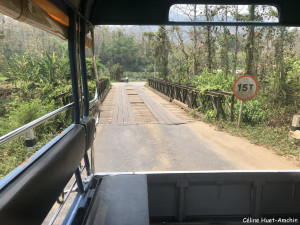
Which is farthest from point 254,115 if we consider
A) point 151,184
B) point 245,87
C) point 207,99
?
point 151,184

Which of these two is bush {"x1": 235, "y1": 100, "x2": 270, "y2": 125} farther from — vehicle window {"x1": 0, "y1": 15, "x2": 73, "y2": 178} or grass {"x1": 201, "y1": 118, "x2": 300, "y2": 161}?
vehicle window {"x1": 0, "y1": 15, "x2": 73, "y2": 178}

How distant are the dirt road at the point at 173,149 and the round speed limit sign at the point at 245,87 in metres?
1.01

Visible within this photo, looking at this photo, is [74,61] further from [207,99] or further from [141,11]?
[207,99]

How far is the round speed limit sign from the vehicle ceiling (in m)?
3.47

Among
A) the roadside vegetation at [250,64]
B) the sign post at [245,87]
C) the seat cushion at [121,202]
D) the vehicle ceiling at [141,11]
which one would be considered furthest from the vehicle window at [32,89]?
the sign post at [245,87]

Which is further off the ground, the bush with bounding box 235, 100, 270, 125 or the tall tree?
the tall tree

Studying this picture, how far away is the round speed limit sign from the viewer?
5438 millimetres

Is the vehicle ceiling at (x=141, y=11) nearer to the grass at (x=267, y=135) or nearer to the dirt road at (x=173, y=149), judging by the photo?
the dirt road at (x=173, y=149)

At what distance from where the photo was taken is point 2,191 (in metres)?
0.86

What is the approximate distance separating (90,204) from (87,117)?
726mm

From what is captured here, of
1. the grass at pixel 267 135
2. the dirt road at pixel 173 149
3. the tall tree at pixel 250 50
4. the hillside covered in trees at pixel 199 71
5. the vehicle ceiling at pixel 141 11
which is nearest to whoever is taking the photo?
the vehicle ceiling at pixel 141 11

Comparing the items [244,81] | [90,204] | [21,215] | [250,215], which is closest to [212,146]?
[244,81]

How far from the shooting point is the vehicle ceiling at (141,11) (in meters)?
1.98

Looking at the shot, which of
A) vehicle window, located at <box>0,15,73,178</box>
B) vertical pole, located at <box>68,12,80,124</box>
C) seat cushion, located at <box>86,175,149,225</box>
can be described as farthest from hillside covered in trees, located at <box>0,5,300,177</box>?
seat cushion, located at <box>86,175,149,225</box>
